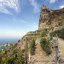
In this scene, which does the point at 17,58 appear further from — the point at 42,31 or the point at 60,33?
the point at 60,33

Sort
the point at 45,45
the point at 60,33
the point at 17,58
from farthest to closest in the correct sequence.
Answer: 1. the point at 60,33
2. the point at 17,58
3. the point at 45,45

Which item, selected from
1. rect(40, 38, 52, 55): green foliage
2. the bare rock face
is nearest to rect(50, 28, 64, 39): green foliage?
rect(40, 38, 52, 55): green foliage

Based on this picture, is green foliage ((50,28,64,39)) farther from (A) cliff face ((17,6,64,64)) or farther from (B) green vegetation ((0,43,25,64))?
(B) green vegetation ((0,43,25,64))

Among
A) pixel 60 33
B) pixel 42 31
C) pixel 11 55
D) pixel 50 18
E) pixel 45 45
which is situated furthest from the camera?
pixel 50 18

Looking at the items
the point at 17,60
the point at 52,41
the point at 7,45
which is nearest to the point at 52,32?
the point at 52,41

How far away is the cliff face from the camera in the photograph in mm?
32625

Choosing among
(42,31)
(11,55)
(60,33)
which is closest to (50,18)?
(42,31)

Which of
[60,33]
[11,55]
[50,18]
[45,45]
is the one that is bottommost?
[11,55]

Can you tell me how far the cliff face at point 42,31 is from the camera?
3262 centimetres

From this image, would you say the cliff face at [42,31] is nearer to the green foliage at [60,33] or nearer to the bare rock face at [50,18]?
the bare rock face at [50,18]

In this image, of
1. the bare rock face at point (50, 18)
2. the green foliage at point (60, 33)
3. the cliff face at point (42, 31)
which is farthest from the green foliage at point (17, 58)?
the bare rock face at point (50, 18)

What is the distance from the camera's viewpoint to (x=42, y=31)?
38719mm

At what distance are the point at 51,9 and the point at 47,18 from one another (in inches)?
90.4

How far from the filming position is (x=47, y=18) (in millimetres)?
45125
